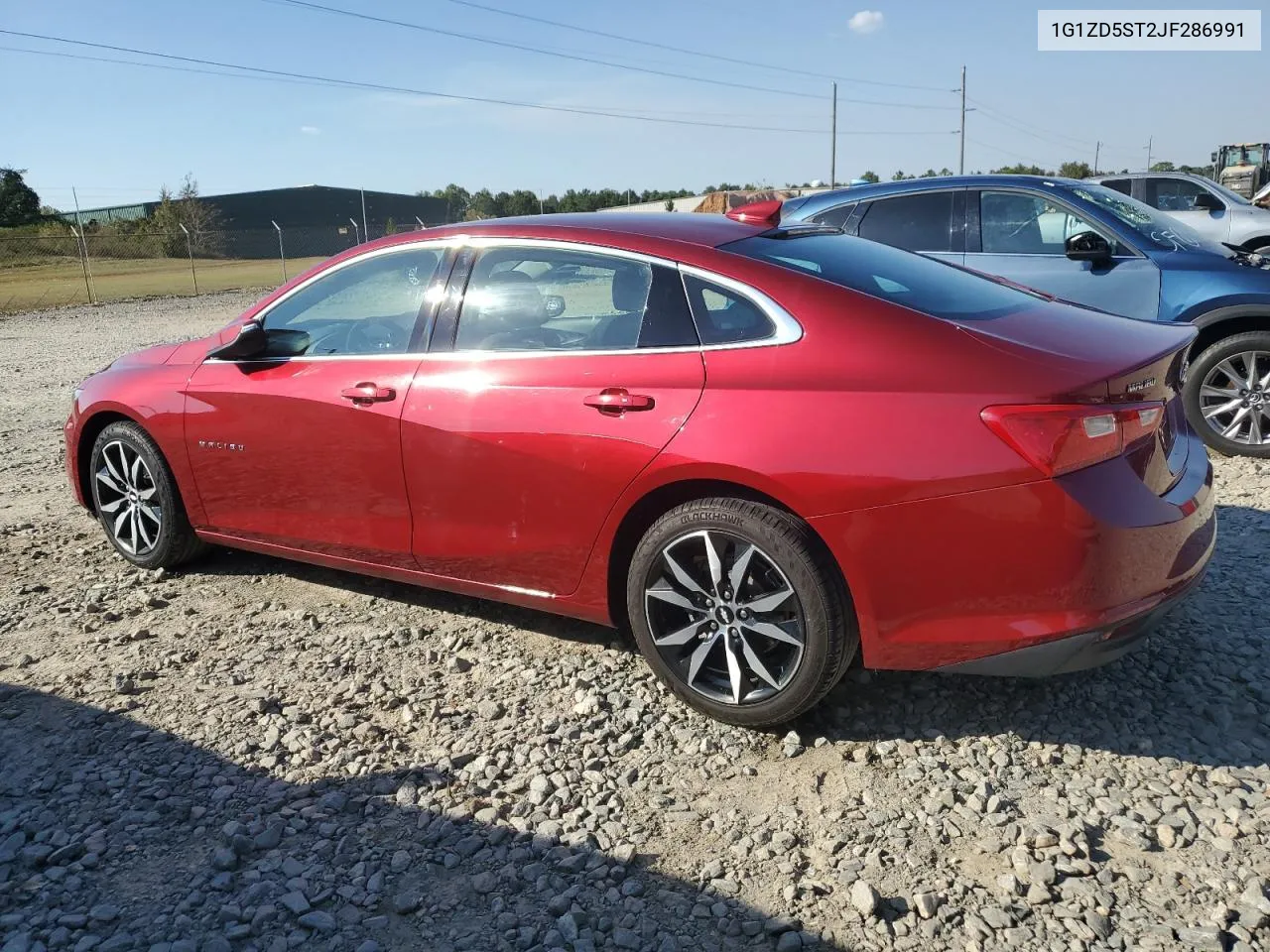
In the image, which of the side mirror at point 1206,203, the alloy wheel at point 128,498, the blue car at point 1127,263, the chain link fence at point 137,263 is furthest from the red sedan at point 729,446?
the chain link fence at point 137,263

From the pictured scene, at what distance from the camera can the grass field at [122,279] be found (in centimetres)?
2698

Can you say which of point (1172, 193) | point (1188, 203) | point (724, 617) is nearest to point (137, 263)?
point (1172, 193)

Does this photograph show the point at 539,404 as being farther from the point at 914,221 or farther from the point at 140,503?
the point at 914,221

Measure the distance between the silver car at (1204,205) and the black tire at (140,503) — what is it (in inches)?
476

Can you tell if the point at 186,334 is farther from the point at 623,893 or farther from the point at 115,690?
the point at 623,893

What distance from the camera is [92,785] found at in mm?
3201

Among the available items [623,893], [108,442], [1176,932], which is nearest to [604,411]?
[623,893]

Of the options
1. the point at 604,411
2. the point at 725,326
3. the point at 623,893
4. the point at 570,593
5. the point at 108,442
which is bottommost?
the point at 623,893

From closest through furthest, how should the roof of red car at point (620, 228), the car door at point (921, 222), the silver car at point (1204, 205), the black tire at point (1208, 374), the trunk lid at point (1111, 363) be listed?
the trunk lid at point (1111, 363) → the roof of red car at point (620, 228) → the black tire at point (1208, 374) → the car door at point (921, 222) → the silver car at point (1204, 205)

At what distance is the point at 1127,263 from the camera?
21.0 feet

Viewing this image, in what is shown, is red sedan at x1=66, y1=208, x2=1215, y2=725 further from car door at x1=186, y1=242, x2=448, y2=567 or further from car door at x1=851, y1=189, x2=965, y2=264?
car door at x1=851, y1=189, x2=965, y2=264

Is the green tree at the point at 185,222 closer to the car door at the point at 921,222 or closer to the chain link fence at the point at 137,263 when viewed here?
the chain link fence at the point at 137,263

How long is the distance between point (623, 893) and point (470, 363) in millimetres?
2007

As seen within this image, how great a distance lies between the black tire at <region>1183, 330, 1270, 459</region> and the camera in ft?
20.1
